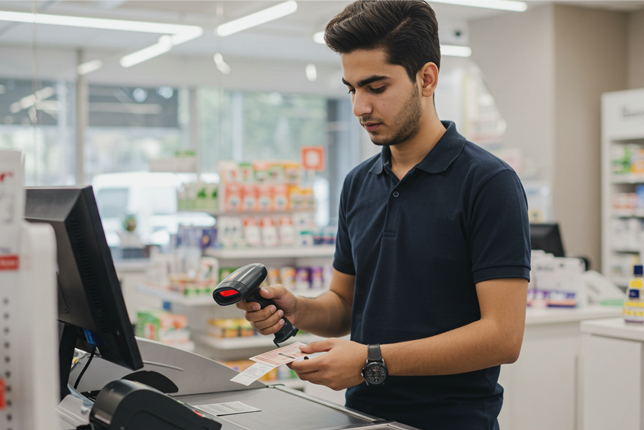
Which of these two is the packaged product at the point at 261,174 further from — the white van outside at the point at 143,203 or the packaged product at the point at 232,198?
the white van outside at the point at 143,203

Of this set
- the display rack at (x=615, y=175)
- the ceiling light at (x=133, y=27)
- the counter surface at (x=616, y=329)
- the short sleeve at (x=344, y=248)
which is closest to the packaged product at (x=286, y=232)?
the counter surface at (x=616, y=329)

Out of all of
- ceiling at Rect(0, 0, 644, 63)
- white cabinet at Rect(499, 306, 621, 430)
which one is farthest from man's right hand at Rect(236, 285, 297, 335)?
ceiling at Rect(0, 0, 644, 63)

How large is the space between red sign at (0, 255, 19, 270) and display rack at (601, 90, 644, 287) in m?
7.19

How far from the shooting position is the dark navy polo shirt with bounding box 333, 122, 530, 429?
1.50m

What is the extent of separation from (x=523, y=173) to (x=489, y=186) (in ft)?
21.3

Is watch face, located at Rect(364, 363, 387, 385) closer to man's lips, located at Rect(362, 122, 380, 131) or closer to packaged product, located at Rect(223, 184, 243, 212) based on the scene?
man's lips, located at Rect(362, 122, 380, 131)

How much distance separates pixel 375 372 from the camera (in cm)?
146

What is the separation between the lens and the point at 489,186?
1522 millimetres

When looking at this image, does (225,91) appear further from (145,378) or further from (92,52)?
(145,378)

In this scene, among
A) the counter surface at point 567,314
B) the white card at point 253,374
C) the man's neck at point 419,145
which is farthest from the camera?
the counter surface at point 567,314

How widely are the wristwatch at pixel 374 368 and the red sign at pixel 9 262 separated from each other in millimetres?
789

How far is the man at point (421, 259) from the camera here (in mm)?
1477

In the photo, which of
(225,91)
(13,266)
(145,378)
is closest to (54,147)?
(225,91)

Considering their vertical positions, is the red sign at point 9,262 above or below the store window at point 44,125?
below
